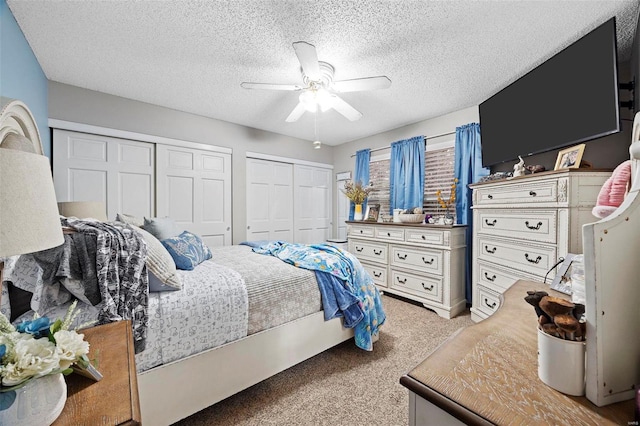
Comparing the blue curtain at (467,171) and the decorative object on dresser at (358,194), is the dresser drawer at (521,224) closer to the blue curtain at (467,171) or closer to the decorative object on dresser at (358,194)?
the blue curtain at (467,171)

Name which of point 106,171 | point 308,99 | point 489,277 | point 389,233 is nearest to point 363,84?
point 308,99

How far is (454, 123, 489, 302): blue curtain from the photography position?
10.3 feet

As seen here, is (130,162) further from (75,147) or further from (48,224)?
(48,224)

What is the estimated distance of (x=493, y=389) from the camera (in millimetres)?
576

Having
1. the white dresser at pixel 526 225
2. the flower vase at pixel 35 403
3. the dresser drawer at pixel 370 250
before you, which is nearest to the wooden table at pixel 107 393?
the flower vase at pixel 35 403

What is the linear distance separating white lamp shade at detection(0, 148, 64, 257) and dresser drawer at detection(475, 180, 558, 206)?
8.81ft

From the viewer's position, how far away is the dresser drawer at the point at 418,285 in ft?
9.95

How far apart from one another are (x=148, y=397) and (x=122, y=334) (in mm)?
601

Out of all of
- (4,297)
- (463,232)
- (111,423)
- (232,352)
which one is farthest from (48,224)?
(463,232)

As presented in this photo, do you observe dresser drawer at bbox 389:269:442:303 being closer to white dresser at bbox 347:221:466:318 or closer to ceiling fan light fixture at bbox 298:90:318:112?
white dresser at bbox 347:221:466:318

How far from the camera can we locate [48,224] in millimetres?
634

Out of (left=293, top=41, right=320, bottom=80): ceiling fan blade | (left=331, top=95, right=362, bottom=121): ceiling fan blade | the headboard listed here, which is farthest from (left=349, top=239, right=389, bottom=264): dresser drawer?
the headboard

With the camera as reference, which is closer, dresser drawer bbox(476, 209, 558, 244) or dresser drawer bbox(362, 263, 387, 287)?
dresser drawer bbox(476, 209, 558, 244)

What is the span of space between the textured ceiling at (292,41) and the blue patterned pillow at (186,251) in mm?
1524
